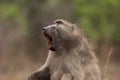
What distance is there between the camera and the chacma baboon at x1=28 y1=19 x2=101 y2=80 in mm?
10883

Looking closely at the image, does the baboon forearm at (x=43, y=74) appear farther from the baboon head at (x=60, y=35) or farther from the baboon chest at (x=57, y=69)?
the baboon head at (x=60, y=35)

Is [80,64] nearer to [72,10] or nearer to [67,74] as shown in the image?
[67,74]

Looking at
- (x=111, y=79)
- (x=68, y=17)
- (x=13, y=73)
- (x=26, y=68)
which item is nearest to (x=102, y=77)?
(x=111, y=79)

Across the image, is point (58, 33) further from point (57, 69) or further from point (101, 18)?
point (101, 18)

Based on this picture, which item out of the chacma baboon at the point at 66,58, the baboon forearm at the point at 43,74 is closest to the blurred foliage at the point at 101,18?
the chacma baboon at the point at 66,58

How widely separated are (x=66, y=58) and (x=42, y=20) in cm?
2180

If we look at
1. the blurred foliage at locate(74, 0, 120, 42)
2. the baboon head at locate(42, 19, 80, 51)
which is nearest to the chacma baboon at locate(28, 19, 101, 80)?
the baboon head at locate(42, 19, 80, 51)

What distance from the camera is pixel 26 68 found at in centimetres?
2267

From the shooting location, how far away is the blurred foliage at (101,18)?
2809 centimetres

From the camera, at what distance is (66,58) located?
434 inches

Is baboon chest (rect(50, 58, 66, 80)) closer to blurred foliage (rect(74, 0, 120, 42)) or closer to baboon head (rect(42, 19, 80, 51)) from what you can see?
baboon head (rect(42, 19, 80, 51))

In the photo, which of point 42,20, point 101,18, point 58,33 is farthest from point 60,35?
point 42,20

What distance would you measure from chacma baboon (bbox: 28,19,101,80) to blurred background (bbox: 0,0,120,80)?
525 inches

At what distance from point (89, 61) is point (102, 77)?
0.80 m
